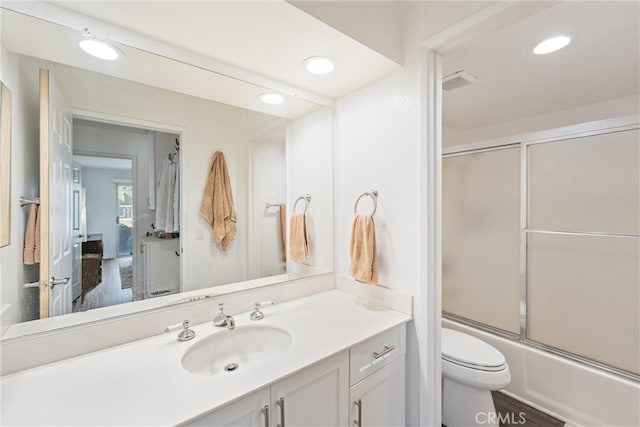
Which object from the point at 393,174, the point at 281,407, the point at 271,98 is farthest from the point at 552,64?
the point at 281,407

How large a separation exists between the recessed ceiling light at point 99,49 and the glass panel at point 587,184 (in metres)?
2.65

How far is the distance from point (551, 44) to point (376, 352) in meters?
1.77

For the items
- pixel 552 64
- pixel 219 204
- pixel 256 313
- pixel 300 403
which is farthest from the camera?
pixel 552 64

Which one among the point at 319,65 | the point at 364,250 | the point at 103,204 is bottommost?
the point at 364,250

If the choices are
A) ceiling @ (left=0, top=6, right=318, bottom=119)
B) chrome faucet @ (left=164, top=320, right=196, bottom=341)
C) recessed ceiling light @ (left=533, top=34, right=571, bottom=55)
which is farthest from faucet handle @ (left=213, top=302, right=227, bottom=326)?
recessed ceiling light @ (left=533, top=34, right=571, bottom=55)

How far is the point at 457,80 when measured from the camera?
5.79ft

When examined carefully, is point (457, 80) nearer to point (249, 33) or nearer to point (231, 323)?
point (249, 33)

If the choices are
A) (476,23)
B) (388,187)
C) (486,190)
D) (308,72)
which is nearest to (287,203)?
(388,187)

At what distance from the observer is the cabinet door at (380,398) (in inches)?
40.2

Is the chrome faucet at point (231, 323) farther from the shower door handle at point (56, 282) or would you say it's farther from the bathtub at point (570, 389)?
the bathtub at point (570, 389)

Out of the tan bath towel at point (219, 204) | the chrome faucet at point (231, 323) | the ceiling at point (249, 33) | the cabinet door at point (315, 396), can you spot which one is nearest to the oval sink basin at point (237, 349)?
the chrome faucet at point (231, 323)

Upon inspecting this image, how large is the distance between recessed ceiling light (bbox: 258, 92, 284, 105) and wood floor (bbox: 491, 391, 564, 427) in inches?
94.5

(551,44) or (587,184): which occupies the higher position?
(551,44)

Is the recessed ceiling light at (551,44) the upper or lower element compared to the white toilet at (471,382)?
upper
